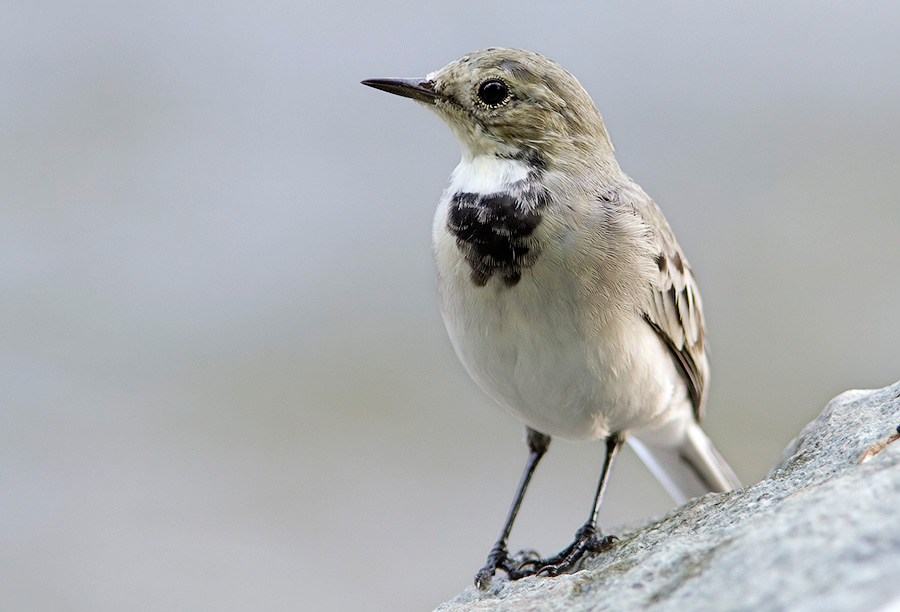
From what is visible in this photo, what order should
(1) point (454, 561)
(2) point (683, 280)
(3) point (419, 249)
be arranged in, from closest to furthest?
(2) point (683, 280)
(1) point (454, 561)
(3) point (419, 249)

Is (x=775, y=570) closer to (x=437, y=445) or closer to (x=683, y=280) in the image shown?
(x=683, y=280)

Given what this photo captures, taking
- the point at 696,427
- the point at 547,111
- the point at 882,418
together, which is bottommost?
the point at 882,418

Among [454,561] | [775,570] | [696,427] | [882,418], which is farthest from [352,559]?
[775,570]

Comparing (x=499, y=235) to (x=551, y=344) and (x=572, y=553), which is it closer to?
(x=551, y=344)

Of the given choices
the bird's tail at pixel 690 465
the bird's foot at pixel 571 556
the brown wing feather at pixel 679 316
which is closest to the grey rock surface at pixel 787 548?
the bird's foot at pixel 571 556

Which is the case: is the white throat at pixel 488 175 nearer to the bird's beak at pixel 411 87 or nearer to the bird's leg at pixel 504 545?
the bird's beak at pixel 411 87

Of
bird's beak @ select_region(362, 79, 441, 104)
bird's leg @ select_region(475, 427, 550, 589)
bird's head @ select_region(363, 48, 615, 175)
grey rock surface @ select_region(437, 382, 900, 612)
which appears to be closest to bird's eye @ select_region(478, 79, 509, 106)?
bird's head @ select_region(363, 48, 615, 175)
